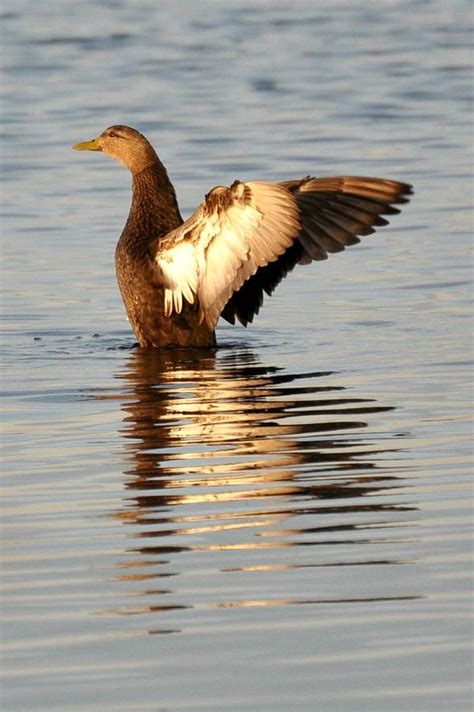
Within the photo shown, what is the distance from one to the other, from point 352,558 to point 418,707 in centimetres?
113

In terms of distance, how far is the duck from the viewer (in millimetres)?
8789

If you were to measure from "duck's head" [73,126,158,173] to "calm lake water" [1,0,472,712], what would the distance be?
902mm

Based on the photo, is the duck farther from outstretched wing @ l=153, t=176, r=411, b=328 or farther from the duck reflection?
the duck reflection

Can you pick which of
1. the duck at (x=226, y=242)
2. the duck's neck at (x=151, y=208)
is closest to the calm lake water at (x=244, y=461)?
Answer: the duck at (x=226, y=242)

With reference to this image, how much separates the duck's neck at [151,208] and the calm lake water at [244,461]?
2.08ft

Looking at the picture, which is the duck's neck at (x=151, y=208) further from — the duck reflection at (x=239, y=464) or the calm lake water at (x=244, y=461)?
the duck reflection at (x=239, y=464)

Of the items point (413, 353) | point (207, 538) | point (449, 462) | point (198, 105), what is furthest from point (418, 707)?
point (198, 105)

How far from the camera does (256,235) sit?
29.1 ft

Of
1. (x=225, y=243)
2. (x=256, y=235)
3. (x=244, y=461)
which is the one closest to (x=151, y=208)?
(x=225, y=243)

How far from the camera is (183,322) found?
391 inches

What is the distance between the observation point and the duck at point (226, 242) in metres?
8.79

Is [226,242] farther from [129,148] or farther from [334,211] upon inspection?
[129,148]

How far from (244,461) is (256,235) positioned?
83.9 inches

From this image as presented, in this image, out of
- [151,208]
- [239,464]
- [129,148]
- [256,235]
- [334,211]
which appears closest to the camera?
[239,464]
